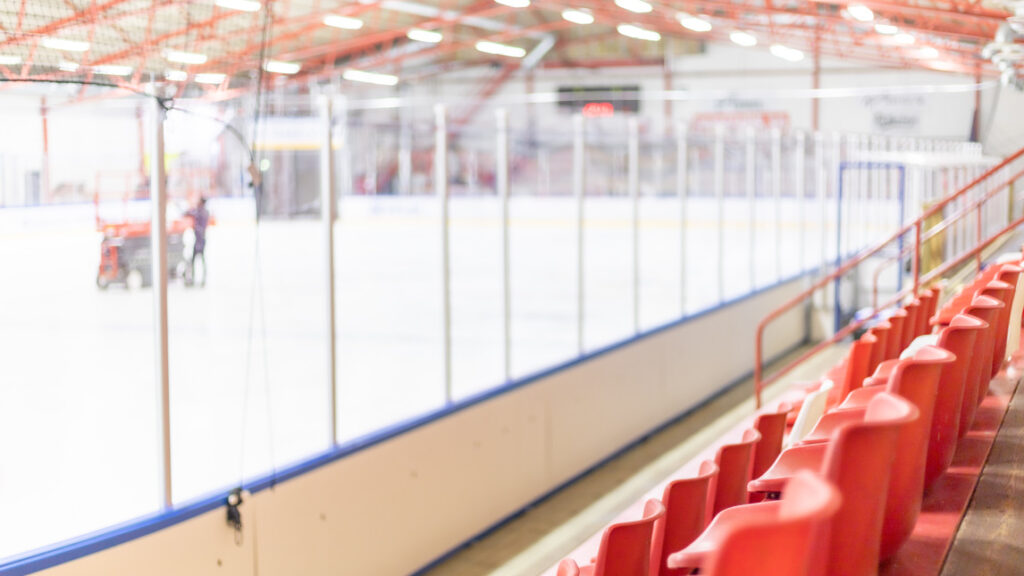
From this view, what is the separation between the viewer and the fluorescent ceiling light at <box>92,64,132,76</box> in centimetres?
416

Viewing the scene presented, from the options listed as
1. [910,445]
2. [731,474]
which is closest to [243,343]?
[731,474]

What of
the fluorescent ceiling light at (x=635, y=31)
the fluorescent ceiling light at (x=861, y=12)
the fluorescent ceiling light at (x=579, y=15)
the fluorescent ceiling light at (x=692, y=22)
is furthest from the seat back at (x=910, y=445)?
the fluorescent ceiling light at (x=635, y=31)

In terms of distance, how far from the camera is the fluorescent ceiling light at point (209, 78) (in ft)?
15.2

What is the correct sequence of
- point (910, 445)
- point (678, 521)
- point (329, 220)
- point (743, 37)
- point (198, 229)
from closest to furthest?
point (910, 445), point (678, 521), point (329, 220), point (198, 229), point (743, 37)

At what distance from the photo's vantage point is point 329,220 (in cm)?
538

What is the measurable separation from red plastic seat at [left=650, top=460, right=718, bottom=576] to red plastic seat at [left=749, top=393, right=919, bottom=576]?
0.92 m

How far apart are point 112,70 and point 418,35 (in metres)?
15.3

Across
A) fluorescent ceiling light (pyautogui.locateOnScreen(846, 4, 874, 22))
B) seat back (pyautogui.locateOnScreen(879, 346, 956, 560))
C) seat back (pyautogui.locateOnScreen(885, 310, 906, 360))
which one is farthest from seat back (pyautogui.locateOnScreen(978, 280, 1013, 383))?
fluorescent ceiling light (pyautogui.locateOnScreen(846, 4, 874, 22))

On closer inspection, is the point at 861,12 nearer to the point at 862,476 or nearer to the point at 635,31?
the point at 635,31

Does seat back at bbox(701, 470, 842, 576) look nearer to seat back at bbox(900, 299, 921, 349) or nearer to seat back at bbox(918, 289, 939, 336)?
seat back at bbox(900, 299, 921, 349)

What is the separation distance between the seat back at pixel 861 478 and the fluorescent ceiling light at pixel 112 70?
3356mm

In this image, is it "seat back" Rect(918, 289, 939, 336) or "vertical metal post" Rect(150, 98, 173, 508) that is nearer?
"vertical metal post" Rect(150, 98, 173, 508)

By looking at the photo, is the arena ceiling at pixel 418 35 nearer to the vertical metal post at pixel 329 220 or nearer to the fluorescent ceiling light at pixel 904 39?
the fluorescent ceiling light at pixel 904 39

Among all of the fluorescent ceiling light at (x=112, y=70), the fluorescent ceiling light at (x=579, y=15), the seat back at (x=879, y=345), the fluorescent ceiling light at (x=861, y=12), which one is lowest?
the seat back at (x=879, y=345)
